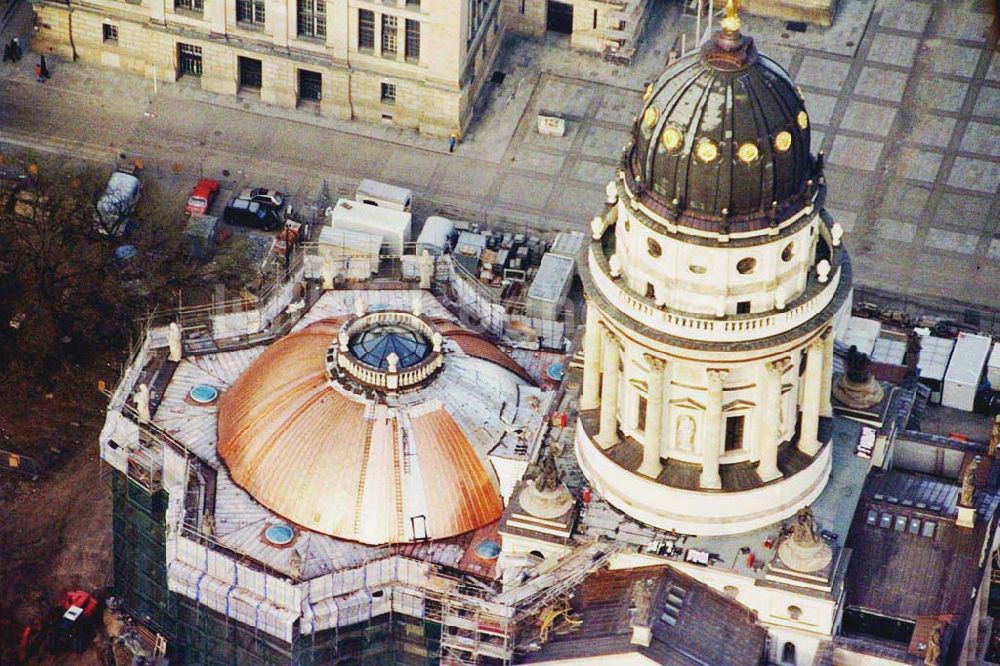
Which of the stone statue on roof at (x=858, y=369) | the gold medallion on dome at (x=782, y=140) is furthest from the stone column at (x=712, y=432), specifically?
the stone statue on roof at (x=858, y=369)

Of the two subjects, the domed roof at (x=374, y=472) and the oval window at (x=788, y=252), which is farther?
the domed roof at (x=374, y=472)

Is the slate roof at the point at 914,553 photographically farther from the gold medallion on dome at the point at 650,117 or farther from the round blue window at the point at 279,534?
the round blue window at the point at 279,534

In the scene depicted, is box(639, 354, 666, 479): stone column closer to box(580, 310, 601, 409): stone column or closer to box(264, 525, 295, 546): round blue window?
box(580, 310, 601, 409): stone column

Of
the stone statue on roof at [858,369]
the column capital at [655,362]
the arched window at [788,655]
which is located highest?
the stone statue on roof at [858,369]

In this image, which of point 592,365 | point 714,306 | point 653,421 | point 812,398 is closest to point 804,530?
point 812,398

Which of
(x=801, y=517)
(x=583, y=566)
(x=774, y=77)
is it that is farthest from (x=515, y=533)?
(x=774, y=77)

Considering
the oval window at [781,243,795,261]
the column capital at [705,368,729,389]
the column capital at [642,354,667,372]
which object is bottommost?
the column capital at [705,368,729,389]

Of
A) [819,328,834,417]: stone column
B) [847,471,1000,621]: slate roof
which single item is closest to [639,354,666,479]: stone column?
[819,328,834,417]: stone column
